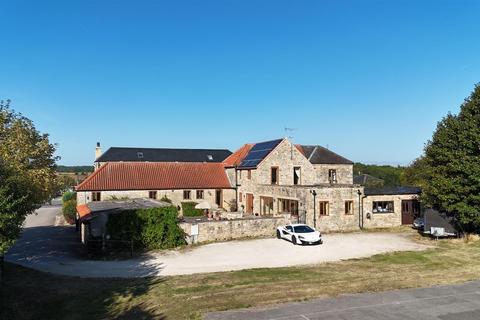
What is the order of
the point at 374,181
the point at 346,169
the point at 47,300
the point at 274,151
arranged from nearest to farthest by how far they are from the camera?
1. the point at 47,300
2. the point at 274,151
3. the point at 346,169
4. the point at 374,181

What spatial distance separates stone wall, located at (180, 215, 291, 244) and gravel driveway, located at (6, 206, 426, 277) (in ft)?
3.72

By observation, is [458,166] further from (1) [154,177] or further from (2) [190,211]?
(1) [154,177]

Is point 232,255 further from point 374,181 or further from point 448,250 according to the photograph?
point 374,181

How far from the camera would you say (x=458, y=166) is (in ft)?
88.4

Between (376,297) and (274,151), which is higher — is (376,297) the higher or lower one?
the lower one

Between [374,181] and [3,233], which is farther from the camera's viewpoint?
[374,181]

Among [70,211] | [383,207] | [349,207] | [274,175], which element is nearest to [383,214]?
[383,207]

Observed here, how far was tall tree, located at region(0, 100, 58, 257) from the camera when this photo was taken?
17891 millimetres

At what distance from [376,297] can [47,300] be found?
1270 centimetres

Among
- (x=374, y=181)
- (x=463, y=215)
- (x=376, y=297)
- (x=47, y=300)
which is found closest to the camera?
(x=376, y=297)

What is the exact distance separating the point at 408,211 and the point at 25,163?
30.5 m

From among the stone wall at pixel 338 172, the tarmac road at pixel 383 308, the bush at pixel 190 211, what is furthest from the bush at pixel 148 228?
the stone wall at pixel 338 172

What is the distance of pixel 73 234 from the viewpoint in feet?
119

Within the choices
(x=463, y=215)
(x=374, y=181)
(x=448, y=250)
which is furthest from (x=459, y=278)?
(x=374, y=181)
